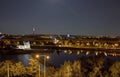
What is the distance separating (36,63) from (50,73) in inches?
53.0

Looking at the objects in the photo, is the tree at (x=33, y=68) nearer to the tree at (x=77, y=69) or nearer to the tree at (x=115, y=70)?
the tree at (x=77, y=69)

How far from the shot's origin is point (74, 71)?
25.7m

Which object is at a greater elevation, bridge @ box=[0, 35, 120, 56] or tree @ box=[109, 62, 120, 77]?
tree @ box=[109, 62, 120, 77]

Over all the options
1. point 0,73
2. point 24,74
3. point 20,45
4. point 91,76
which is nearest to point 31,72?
point 24,74

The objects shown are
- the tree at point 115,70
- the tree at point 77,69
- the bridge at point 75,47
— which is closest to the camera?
the tree at point 115,70

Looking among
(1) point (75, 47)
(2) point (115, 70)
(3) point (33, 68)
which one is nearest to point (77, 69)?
(2) point (115, 70)

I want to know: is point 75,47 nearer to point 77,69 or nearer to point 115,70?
point 77,69

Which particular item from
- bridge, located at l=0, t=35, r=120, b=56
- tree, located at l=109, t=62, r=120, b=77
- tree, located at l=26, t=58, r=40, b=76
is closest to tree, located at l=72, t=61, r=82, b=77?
tree, located at l=109, t=62, r=120, b=77

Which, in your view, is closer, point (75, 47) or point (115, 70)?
point (115, 70)

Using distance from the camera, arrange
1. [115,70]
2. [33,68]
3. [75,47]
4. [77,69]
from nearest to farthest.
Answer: [115,70]
[77,69]
[33,68]
[75,47]

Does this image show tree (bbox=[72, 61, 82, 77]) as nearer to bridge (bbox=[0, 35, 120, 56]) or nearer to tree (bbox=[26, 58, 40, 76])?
tree (bbox=[26, 58, 40, 76])

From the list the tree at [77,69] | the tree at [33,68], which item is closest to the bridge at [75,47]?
the tree at [77,69]

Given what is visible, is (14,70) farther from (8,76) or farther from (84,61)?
(84,61)

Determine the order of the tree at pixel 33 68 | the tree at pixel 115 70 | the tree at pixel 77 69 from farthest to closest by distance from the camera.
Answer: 1. the tree at pixel 33 68
2. the tree at pixel 77 69
3. the tree at pixel 115 70
